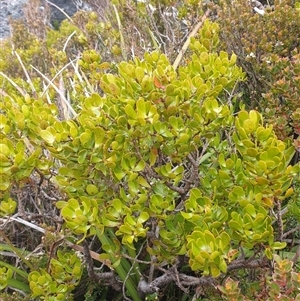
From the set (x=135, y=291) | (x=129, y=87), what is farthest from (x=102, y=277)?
(x=129, y=87)

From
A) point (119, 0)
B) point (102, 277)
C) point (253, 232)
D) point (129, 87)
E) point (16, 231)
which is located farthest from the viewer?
point (119, 0)

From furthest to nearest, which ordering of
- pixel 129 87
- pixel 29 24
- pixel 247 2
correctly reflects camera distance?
pixel 29 24 < pixel 247 2 < pixel 129 87

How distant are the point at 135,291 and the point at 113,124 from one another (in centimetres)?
91

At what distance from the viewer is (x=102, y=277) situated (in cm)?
192

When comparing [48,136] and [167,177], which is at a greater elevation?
[48,136]

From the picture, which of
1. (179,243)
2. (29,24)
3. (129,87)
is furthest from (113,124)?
(29,24)

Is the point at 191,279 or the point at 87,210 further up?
the point at 87,210

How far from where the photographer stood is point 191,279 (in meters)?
1.69

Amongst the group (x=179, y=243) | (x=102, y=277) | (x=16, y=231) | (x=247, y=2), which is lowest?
(x=16, y=231)

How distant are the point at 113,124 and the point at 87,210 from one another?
290 millimetres

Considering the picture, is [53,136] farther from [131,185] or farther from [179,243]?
[179,243]

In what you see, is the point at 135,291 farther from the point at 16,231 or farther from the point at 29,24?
the point at 29,24

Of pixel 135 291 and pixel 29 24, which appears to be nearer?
pixel 135 291

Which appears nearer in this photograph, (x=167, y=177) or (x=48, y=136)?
(x=48, y=136)
